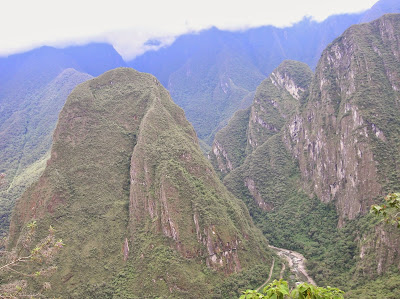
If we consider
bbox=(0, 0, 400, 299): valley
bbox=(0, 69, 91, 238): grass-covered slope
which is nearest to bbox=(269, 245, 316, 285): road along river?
bbox=(0, 0, 400, 299): valley

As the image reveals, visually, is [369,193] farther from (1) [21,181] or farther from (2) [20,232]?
(1) [21,181]

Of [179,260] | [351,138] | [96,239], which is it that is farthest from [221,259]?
[351,138]

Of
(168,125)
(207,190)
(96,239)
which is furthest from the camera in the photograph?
(168,125)

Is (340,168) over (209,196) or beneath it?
beneath

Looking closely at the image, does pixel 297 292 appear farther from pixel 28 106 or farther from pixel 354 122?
pixel 28 106

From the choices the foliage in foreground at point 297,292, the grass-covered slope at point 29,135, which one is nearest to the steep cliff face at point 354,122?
the foliage in foreground at point 297,292

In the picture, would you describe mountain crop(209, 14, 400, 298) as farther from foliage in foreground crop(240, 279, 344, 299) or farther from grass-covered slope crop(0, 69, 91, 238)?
grass-covered slope crop(0, 69, 91, 238)

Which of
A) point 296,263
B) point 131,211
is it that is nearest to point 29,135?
point 131,211

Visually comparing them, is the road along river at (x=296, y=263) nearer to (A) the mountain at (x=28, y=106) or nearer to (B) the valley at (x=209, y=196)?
(B) the valley at (x=209, y=196)
